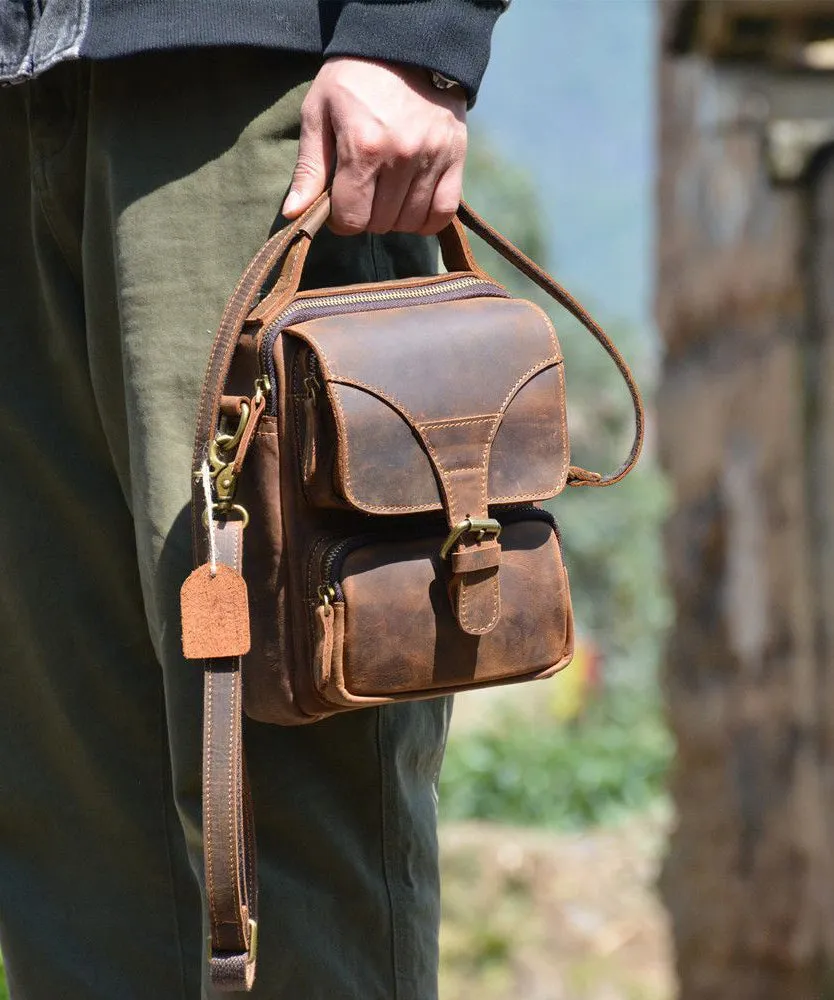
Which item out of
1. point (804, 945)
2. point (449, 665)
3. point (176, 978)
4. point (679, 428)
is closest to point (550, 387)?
point (449, 665)

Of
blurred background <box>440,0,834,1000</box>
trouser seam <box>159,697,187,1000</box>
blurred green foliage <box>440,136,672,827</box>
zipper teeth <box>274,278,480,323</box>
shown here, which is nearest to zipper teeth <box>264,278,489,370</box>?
zipper teeth <box>274,278,480,323</box>

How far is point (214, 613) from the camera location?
1219 millimetres

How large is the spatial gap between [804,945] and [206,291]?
4904mm

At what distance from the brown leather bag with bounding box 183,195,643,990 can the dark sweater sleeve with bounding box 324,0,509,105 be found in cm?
15

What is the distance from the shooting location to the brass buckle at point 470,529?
1277 mm

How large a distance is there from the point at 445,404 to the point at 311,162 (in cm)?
25

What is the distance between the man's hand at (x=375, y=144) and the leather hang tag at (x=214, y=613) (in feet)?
1.10

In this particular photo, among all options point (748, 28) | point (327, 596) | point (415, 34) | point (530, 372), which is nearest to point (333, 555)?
point (327, 596)

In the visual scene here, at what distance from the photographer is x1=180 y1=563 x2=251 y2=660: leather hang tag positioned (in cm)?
121

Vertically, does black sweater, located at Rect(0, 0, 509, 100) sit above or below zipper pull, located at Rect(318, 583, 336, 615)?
above

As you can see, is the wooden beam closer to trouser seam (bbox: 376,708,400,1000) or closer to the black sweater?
the black sweater

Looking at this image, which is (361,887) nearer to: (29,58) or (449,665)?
(449,665)

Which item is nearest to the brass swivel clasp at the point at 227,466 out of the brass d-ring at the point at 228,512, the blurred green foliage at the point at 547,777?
the brass d-ring at the point at 228,512

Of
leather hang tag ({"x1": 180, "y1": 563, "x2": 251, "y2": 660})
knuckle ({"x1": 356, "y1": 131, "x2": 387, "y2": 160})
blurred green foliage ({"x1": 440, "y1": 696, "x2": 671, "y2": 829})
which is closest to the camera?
leather hang tag ({"x1": 180, "y1": 563, "x2": 251, "y2": 660})
